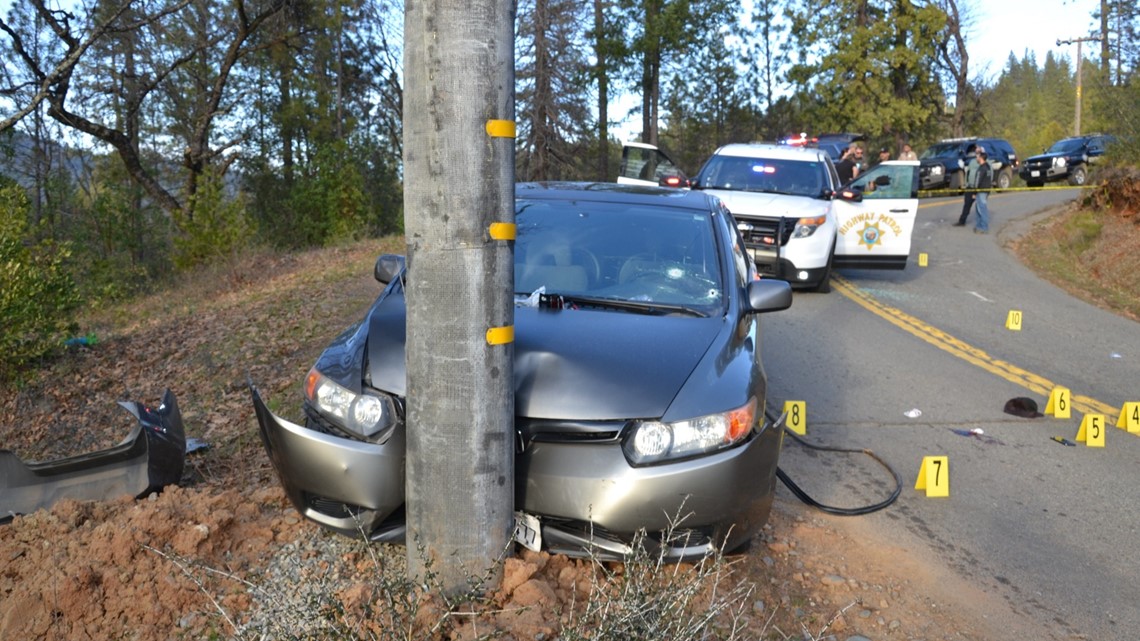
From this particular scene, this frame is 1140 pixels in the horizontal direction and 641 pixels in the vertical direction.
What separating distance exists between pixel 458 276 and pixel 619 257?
2.18 m

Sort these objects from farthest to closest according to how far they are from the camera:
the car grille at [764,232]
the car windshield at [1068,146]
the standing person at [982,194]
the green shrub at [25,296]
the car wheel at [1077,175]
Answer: the car windshield at [1068,146], the car wheel at [1077,175], the standing person at [982,194], the car grille at [764,232], the green shrub at [25,296]

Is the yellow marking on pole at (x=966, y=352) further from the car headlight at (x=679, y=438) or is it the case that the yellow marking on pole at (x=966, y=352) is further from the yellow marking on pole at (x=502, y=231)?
the yellow marking on pole at (x=502, y=231)

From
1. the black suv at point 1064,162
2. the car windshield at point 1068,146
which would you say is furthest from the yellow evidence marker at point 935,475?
the car windshield at point 1068,146

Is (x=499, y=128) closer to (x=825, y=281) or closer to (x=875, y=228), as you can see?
(x=825, y=281)

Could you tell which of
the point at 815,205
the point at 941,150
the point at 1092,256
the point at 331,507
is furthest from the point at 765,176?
the point at 941,150

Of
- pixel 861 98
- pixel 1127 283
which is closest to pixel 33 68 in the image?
pixel 1127 283

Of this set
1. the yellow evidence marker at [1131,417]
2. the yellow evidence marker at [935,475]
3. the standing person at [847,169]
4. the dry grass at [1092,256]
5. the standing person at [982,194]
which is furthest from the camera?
the standing person at [982,194]

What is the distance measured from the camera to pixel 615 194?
19.5 ft

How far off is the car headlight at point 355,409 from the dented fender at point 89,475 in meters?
1.13

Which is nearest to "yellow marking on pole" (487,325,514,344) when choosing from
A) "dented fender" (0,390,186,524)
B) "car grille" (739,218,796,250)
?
"dented fender" (0,390,186,524)

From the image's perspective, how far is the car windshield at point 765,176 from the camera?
13.8 metres

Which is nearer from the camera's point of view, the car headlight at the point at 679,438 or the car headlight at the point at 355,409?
the car headlight at the point at 679,438

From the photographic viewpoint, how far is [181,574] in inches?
144

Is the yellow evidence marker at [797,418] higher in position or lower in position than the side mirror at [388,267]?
lower
